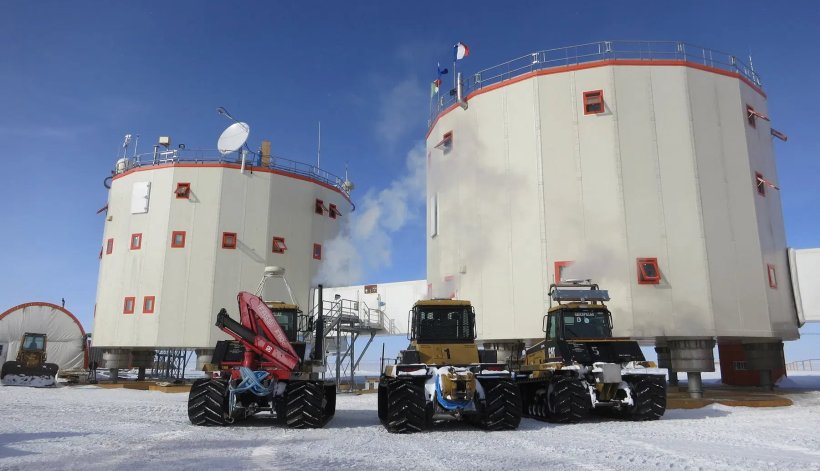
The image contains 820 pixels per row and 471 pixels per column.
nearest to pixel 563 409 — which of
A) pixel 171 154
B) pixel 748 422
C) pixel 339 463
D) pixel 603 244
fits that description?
pixel 748 422

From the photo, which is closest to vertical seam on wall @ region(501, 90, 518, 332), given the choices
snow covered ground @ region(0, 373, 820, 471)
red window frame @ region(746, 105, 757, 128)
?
snow covered ground @ region(0, 373, 820, 471)

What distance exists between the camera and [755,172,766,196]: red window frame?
2390 cm

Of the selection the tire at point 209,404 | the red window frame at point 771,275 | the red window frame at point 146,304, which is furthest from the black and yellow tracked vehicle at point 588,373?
the red window frame at point 146,304

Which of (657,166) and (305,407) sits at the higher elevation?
(657,166)

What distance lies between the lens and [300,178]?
3691cm

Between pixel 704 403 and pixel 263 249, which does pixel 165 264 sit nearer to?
pixel 263 249

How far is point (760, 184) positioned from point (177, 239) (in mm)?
31318

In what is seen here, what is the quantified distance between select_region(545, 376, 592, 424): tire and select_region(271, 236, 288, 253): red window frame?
24015 mm

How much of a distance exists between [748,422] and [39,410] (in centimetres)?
2126

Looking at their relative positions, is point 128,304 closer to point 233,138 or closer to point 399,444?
point 233,138

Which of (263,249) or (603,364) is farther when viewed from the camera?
(263,249)

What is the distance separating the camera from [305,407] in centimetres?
1332

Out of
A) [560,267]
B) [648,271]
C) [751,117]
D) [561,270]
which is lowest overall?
[648,271]

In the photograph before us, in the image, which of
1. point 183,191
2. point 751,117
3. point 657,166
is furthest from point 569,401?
point 183,191
